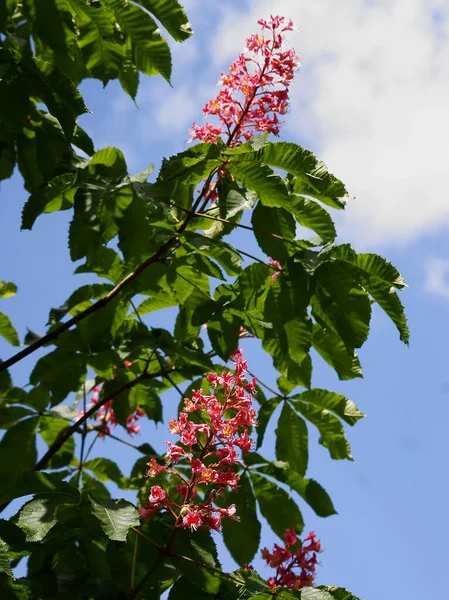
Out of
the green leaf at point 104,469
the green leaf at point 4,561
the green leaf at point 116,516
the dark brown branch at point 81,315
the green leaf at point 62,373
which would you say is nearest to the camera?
the green leaf at point 4,561

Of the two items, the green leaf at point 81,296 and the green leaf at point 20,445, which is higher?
the green leaf at point 81,296

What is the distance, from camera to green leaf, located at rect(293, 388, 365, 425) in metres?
3.37

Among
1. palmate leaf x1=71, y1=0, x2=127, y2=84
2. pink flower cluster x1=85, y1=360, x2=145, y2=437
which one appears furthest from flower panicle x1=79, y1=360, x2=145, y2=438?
palmate leaf x1=71, y1=0, x2=127, y2=84

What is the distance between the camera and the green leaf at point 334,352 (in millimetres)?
2973

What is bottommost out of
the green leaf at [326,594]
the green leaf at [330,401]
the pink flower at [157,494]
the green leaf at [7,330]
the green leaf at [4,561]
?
the green leaf at [4,561]

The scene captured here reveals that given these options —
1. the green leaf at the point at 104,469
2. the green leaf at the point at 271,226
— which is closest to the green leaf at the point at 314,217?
the green leaf at the point at 271,226

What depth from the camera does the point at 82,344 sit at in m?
3.35

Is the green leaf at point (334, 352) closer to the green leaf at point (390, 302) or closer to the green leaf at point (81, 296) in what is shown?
the green leaf at point (390, 302)

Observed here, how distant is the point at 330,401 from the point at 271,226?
110 cm

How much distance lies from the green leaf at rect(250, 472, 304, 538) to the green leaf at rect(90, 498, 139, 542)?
118 centimetres

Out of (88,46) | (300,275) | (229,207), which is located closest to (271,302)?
(300,275)

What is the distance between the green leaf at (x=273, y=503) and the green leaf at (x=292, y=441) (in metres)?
0.15

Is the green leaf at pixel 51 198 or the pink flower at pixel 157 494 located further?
the green leaf at pixel 51 198

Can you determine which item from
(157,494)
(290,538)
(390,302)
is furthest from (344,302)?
(290,538)
